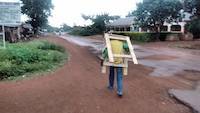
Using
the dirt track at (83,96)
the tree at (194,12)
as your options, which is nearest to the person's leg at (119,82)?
the dirt track at (83,96)

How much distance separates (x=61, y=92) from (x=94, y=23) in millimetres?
66422

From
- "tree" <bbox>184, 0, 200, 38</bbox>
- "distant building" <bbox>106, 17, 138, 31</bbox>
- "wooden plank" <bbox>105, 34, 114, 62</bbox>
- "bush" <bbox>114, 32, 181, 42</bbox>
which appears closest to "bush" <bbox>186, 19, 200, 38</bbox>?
"tree" <bbox>184, 0, 200, 38</bbox>

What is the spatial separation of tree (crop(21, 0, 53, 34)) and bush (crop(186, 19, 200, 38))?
1312 inches

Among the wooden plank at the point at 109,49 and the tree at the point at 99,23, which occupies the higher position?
the tree at the point at 99,23

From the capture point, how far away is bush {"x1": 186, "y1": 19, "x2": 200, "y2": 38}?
3491 centimetres

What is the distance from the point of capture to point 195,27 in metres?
35.8

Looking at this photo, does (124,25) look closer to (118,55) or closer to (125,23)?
(125,23)

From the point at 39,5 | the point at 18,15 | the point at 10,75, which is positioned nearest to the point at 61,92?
the point at 10,75

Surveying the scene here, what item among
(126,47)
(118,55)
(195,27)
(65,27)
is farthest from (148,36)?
(65,27)

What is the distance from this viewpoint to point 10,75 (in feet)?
32.3

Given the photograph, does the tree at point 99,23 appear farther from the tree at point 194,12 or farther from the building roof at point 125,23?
the tree at point 194,12

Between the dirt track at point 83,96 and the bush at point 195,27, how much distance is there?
2718cm

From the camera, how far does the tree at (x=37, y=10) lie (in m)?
60.0

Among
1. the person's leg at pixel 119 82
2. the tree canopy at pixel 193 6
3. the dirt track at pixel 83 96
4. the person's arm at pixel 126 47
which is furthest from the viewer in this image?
the tree canopy at pixel 193 6
